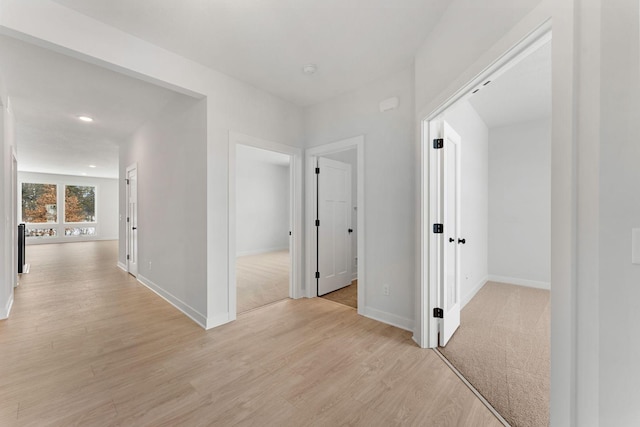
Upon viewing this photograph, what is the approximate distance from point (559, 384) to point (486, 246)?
4.24 m

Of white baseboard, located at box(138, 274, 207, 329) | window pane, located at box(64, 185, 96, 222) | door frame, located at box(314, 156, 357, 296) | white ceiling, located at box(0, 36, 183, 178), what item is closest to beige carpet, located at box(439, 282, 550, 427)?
door frame, located at box(314, 156, 357, 296)

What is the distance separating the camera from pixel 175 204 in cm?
342

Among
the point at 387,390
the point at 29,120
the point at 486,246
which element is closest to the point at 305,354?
the point at 387,390

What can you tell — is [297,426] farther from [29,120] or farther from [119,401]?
[29,120]

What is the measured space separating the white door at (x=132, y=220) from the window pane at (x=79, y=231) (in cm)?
792

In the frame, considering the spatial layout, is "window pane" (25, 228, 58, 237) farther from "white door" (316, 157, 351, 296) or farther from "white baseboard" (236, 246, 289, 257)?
"white door" (316, 157, 351, 296)

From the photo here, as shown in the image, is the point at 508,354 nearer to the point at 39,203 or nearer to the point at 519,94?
the point at 519,94

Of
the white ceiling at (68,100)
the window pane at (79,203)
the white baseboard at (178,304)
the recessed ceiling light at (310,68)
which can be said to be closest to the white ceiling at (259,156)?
the white ceiling at (68,100)

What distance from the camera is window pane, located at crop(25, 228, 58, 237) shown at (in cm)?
978

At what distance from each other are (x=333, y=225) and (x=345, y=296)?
1.07m

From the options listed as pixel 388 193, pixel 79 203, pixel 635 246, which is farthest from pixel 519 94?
pixel 79 203

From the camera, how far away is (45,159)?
7410 mm

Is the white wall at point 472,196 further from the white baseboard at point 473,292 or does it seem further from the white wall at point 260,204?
the white wall at point 260,204

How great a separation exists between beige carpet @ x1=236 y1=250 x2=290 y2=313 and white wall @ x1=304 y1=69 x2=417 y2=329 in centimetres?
148
